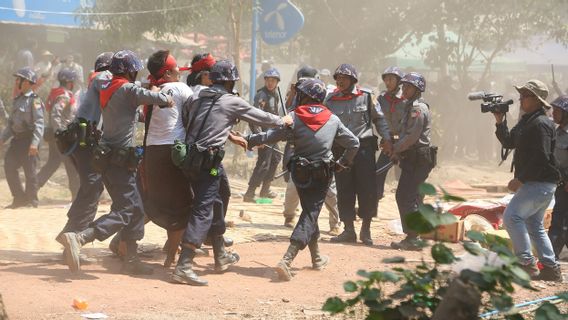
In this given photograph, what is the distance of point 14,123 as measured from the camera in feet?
41.9

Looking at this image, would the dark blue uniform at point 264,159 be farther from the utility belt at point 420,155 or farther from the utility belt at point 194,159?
the utility belt at point 194,159

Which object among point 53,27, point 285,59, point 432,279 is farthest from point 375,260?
point 285,59

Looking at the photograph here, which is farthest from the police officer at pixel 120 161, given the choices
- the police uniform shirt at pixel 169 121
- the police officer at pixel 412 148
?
the police officer at pixel 412 148

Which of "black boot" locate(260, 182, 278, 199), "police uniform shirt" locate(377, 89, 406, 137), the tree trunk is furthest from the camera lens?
"black boot" locate(260, 182, 278, 199)

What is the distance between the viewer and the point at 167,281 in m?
8.01

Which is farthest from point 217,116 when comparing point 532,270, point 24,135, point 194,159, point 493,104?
point 24,135

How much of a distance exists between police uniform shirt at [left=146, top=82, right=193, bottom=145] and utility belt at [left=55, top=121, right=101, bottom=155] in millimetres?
529

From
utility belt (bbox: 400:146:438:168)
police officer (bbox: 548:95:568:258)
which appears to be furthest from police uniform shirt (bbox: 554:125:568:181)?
utility belt (bbox: 400:146:438:168)

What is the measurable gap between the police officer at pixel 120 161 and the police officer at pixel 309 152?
1.06m

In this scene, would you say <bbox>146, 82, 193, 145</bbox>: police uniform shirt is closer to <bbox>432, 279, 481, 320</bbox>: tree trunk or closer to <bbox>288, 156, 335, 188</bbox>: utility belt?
<bbox>288, 156, 335, 188</bbox>: utility belt

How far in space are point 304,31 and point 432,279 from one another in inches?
889

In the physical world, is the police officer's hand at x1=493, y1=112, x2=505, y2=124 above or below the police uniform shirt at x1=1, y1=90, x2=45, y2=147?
above

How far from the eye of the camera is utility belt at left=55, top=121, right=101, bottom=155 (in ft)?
27.5

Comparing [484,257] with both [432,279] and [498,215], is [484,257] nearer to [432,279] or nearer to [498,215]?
[432,279]
